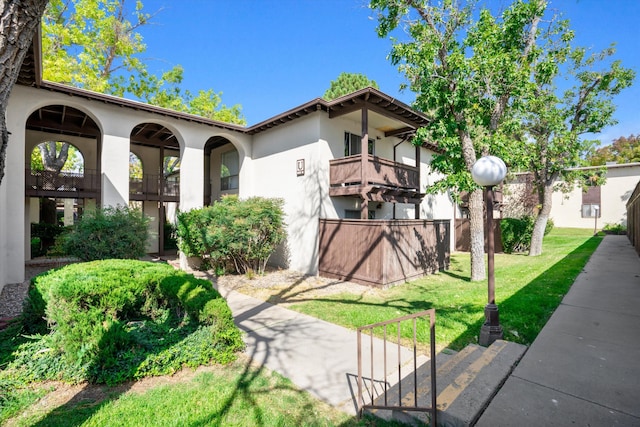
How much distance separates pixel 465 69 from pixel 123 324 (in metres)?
9.59

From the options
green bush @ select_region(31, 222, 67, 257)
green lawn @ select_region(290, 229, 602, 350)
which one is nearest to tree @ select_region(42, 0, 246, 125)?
green bush @ select_region(31, 222, 67, 257)

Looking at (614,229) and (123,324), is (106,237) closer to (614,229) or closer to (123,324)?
(123,324)

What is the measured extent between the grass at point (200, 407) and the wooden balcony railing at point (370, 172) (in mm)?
7298

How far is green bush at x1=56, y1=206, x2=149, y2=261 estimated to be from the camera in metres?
8.36

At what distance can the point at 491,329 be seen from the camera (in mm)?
4488

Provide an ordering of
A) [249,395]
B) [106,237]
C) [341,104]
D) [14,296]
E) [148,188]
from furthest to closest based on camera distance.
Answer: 1. [148,188]
2. [341,104]
3. [106,237]
4. [14,296]
5. [249,395]

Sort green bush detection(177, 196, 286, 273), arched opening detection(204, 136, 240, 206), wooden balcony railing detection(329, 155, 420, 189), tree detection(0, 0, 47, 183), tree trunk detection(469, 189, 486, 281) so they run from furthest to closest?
arched opening detection(204, 136, 240, 206) < wooden balcony railing detection(329, 155, 420, 189) < green bush detection(177, 196, 286, 273) < tree trunk detection(469, 189, 486, 281) < tree detection(0, 0, 47, 183)

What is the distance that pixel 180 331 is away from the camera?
4.82 meters

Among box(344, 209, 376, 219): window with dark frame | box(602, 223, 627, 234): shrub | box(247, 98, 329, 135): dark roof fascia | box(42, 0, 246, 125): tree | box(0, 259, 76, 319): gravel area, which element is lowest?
box(0, 259, 76, 319): gravel area

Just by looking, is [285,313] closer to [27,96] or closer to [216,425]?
[216,425]

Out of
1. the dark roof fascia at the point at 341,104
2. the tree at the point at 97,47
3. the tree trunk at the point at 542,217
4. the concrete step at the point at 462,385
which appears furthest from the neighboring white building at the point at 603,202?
the tree at the point at 97,47

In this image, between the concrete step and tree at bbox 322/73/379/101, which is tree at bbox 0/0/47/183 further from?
tree at bbox 322/73/379/101

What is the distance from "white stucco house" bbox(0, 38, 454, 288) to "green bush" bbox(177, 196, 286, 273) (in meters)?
1.29

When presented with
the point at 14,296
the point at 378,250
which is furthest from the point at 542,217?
the point at 14,296
